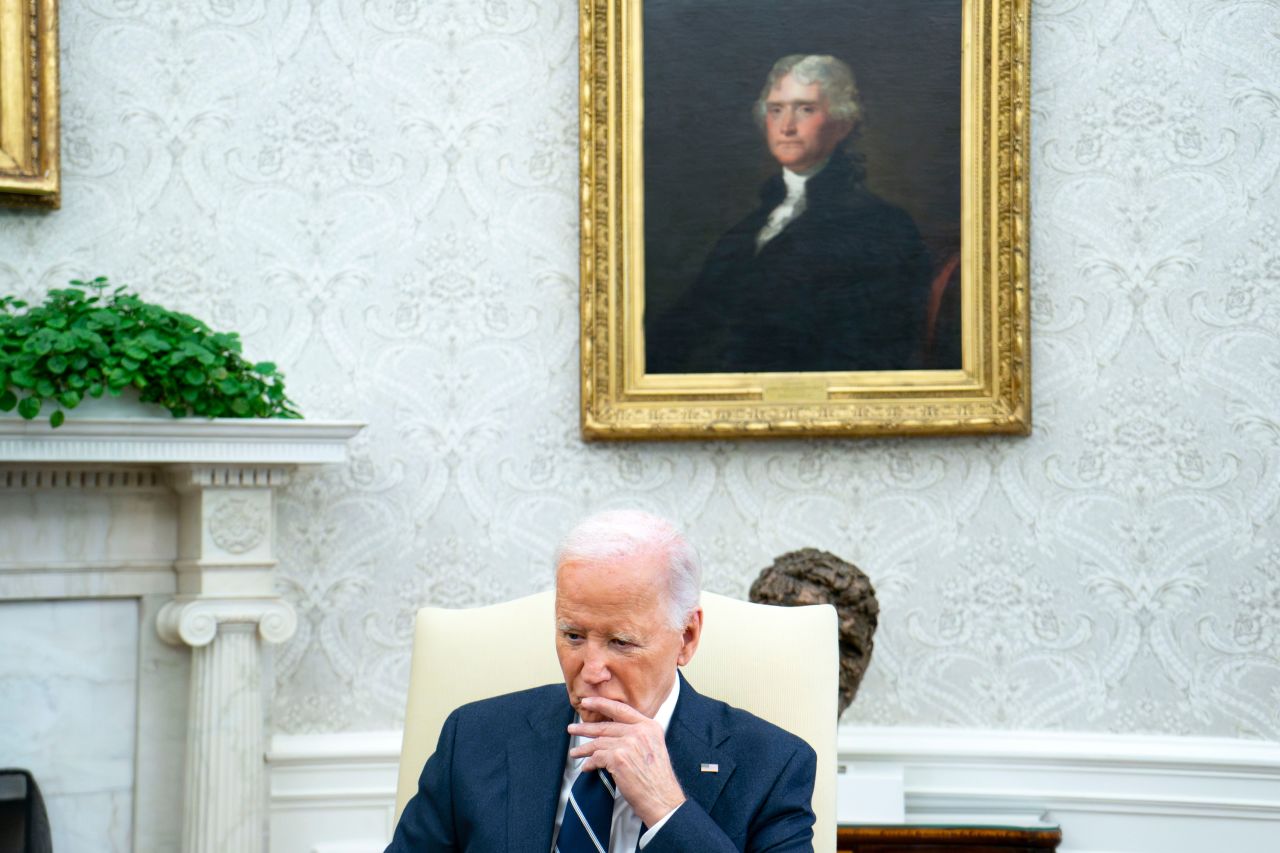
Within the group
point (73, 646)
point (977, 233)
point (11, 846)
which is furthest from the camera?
point (977, 233)

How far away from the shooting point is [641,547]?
2.11 metres

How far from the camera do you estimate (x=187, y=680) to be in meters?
3.44

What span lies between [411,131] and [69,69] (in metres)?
0.91

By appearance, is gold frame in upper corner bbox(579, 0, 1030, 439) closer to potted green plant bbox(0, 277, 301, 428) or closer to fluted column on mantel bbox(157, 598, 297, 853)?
potted green plant bbox(0, 277, 301, 428)

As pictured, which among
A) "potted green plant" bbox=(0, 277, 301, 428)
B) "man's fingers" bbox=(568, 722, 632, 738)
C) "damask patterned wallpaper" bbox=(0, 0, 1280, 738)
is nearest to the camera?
"man's fingers" bbox=(568, 722, 632, 738)

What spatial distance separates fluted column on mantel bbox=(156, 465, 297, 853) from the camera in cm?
328

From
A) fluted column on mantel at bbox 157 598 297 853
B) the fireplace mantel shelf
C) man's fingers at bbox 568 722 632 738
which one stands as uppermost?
the fireplace mantel shelf

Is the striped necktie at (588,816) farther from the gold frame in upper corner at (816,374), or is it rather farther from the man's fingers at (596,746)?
the gold frame in upper corner at (816,374)

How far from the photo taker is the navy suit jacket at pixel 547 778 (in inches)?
82.6

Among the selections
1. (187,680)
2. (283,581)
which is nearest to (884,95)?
(283,581)

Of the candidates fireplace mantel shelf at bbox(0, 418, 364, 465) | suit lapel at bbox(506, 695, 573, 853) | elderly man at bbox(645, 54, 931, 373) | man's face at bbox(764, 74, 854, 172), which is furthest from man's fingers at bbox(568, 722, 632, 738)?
man's face at bbox(764, 74, 854, 172)

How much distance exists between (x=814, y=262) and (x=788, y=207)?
166mm

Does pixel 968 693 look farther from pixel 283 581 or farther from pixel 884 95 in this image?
pixel 283 581

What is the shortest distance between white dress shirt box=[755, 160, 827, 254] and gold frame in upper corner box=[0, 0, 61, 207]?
1.87 meters
